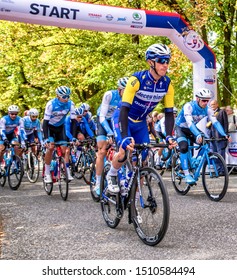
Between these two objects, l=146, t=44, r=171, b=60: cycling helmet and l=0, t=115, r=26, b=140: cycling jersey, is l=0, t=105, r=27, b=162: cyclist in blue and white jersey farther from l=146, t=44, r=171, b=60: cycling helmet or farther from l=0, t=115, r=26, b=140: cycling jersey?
l=146, t=44, r=171, b=60: cycling helmet

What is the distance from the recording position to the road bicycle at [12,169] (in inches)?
463

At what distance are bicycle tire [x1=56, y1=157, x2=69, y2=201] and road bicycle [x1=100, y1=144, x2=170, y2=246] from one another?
311 centimetres

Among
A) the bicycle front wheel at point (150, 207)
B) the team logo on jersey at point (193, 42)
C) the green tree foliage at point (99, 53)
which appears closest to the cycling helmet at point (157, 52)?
the bicycle front wheel at point (150, 207)

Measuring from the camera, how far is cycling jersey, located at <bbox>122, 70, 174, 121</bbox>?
5938mm

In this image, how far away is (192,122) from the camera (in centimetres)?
903

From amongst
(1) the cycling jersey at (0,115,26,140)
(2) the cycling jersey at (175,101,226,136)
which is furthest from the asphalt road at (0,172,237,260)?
(1) the cycling jersey at (0,115,26,140)

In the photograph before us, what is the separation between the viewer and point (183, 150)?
9422 mm

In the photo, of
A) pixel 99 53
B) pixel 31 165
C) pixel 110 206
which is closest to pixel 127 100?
pixel 110 206

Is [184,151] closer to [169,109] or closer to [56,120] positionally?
[56,120]

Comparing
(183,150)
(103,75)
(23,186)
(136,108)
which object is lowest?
(23,186)

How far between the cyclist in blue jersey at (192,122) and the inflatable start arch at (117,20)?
14.8 ft
